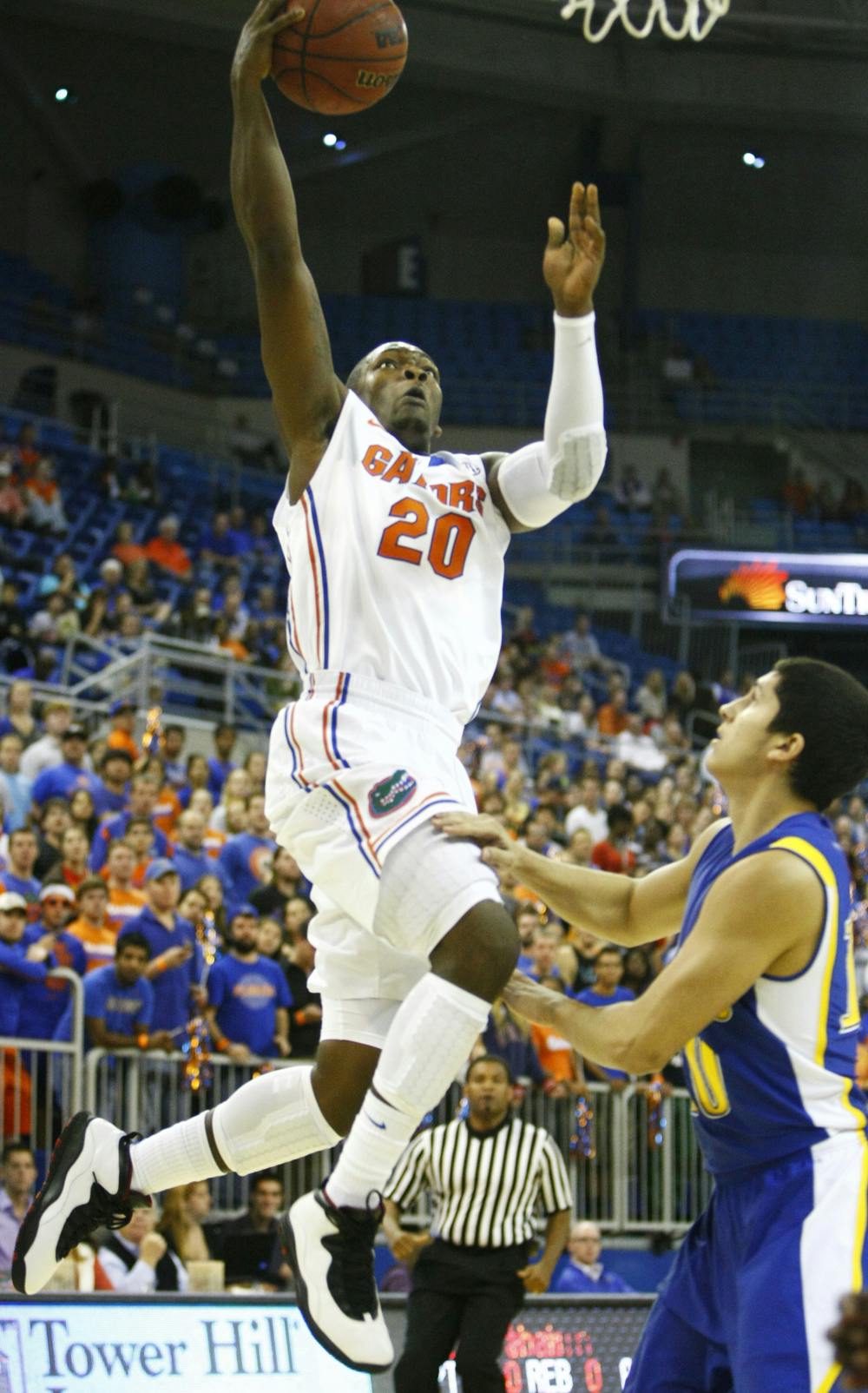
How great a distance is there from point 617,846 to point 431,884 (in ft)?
35.4

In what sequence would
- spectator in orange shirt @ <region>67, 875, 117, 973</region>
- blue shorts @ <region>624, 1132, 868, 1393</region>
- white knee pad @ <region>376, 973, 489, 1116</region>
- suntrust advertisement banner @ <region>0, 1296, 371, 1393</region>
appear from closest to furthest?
blue shorts @ <region>624, 1132, 868, 1393</region>, white knee pad @ <region>376, 973, 489, 1116</region>, suntrust advertisement banner @ <region>0, 1296, 371, 1393</region>, spectator in orange shirt @ <region>67, 875, 117, 973</region>

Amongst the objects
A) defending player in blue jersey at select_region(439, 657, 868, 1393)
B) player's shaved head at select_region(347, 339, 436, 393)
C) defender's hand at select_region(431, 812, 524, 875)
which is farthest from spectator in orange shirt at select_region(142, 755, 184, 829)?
defending player in blue jersey at select_region(439, 657, 868, 1393)

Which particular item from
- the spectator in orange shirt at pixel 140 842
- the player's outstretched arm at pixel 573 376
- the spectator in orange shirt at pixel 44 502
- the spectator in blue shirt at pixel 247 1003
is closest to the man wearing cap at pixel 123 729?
the spectator in orange shirt at pixel 140 842

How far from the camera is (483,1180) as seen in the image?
805 cm

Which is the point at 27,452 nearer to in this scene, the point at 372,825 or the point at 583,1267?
the point at 583,1267

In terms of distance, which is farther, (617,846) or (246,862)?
(617,846)

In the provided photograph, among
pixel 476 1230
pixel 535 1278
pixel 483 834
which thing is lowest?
pixel 535 1278

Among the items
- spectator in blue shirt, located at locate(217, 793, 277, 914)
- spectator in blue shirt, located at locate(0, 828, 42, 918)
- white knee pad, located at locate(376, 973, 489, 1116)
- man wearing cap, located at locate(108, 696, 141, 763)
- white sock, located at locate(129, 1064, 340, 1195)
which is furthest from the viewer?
man wearing cap, located at locate(108, 696, 141, 763)

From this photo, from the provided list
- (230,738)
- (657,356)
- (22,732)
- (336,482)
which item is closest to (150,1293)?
(336,482)

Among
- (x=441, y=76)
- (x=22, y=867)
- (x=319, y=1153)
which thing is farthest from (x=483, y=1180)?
(x=441, y=76)

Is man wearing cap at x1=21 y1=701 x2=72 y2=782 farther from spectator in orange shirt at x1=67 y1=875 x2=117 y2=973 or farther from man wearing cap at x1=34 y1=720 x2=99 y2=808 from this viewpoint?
spectator in orange shirt at x1=67 y1=875 x2=117 y2=973

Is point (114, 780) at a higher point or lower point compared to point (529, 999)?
higher

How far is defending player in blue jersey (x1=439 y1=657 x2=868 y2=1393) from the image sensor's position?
3.76m

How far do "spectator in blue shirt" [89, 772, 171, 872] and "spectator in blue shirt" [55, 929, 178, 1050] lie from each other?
140cm
